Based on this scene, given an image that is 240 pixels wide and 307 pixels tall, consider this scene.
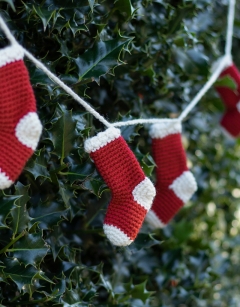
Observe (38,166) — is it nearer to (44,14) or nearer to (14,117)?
(14,117)

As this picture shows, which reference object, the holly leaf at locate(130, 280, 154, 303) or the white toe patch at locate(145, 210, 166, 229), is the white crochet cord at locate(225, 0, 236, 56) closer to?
the white toe patch at locate(145, 210, 166, 229)

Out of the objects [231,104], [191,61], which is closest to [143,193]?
[191,61]

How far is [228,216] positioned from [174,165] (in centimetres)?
72

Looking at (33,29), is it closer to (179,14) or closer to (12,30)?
(12,30)

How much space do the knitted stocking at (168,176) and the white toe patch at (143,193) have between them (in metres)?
0.19

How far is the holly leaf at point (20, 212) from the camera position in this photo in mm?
921

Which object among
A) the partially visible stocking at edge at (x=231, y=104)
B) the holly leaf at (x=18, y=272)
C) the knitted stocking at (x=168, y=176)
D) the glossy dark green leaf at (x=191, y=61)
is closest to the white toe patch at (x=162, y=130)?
the knitted stocking at (x=168, y=176)

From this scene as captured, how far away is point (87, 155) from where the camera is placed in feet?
3.45

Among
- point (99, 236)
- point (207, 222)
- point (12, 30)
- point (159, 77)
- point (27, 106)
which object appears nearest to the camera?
point (27, 106)

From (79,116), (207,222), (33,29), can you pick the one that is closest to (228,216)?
(207,222)

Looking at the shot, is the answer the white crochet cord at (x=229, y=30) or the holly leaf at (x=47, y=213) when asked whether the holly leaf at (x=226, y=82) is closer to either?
the white crochet cord at (x=229, y=30)

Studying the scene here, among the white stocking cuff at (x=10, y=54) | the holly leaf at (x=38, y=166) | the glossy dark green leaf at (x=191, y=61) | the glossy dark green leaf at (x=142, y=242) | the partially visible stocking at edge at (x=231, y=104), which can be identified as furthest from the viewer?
the partially visible stocking at edge at (x=231, y=104)

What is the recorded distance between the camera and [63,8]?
966 mm

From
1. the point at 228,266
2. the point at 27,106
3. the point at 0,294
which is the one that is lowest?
the point at 228,266
